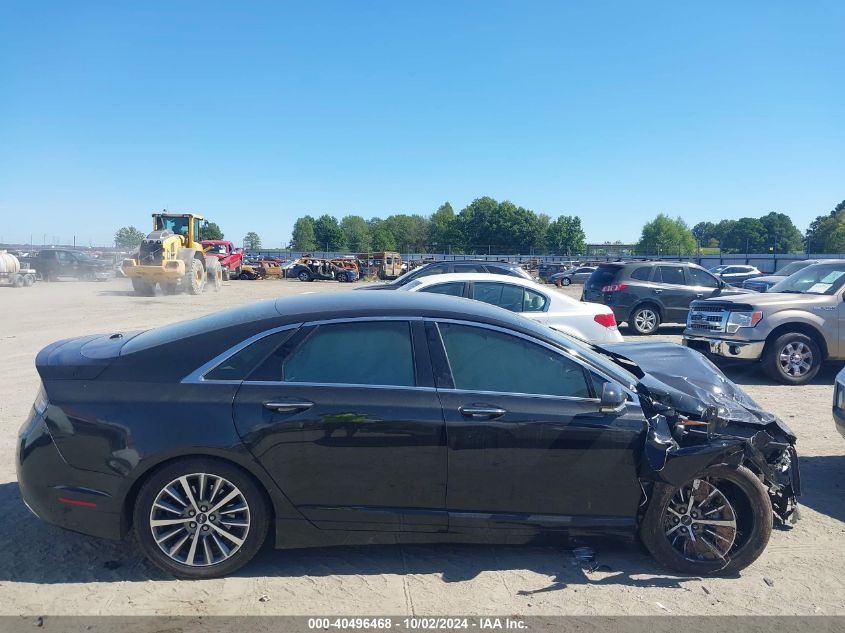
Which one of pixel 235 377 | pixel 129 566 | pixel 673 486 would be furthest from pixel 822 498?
pixel 129 566

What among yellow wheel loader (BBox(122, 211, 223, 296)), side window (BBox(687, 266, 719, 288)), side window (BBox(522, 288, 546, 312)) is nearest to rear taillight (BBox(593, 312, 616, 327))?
side window (BBox(522, 288, 546, 312))

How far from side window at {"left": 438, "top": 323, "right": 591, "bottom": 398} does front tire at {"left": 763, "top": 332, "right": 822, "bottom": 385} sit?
6.69 meters

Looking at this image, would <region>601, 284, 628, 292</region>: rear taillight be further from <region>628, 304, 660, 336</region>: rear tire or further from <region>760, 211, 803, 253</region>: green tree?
<region>760, 211, 803, 253</region>: green tree

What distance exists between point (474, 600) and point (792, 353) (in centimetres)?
772

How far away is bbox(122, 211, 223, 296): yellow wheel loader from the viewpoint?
26.4 m

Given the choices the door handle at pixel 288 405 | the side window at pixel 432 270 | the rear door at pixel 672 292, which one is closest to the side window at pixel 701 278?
the rear door at pixel 672 292

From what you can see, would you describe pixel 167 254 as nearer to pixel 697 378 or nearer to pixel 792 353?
pixel 792 353

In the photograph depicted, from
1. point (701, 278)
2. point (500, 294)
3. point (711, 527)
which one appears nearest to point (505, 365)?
point (711, 527)

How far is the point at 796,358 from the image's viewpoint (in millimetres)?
9312

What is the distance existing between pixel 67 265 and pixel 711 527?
38453 millimetres

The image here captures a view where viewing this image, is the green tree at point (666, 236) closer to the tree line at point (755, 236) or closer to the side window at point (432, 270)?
the tree line at point (755, 236)

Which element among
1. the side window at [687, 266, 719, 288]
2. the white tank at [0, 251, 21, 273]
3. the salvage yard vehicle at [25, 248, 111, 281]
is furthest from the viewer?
the salvage yard vehicle at [25, 248, 111, 281]

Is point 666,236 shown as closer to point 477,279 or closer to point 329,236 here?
point 329,236

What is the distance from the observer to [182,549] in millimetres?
3770
